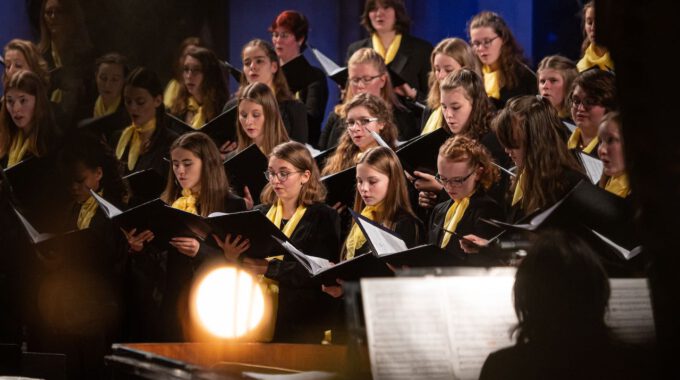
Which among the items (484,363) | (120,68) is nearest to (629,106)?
(484,363)

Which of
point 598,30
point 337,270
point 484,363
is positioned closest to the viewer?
point 598,30

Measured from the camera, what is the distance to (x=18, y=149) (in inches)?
240

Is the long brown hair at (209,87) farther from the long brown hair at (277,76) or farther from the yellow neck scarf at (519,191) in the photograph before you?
the yellow neck scarf at (519,191)

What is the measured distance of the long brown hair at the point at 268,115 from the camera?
517 cm

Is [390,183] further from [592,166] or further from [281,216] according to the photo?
[592,166]

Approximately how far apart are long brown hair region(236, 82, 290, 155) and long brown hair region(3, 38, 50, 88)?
2.02 m

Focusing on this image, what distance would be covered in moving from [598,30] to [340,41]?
21.3 feet

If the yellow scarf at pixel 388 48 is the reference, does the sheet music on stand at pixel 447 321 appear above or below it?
below

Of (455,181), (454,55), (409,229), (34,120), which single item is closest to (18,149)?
(34,120)

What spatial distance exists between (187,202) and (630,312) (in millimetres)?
2926

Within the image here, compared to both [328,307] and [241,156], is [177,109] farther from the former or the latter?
[328,307]

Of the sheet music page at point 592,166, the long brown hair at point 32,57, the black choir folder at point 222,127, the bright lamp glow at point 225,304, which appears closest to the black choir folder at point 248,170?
the black choir folder at point 222,127

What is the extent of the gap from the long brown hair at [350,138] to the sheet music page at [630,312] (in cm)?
273

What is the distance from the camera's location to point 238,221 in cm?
392
